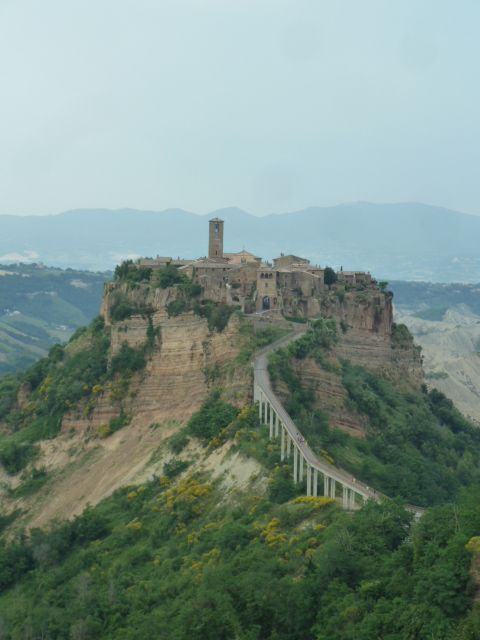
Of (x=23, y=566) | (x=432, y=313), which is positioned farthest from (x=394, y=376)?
(x=432, y=313)

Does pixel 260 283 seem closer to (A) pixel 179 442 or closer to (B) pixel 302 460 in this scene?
(A) pixel 179 442

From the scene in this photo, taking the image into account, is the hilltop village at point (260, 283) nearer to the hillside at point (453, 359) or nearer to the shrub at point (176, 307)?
the shrub at point (176, 307)

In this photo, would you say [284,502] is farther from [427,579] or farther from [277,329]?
[277,329]

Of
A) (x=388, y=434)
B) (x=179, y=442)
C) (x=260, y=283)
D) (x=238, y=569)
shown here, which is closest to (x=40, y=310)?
(x=260, y=283)

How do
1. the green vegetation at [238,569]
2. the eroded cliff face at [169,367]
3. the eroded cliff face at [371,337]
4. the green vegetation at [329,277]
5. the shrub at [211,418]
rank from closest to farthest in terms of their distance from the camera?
the green vegetation at [238,569], the shrub at [211,418], the eroded cliff face at [169,367], the eroded cliff face at [371,337], the green vegetation at [329,277]

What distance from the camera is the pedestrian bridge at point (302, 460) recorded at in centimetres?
3484

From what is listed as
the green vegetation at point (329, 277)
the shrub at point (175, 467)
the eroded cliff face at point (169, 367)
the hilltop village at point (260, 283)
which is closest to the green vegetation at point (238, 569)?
the shrub at point (175, 467)

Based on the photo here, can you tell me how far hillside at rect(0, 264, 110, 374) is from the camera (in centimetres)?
15162

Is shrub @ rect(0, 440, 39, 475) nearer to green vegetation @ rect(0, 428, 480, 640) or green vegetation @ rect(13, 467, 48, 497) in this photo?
green vegetation @ rect(13, 467, 48, 497)

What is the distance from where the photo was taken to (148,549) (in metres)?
39.2

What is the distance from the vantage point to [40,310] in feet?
595

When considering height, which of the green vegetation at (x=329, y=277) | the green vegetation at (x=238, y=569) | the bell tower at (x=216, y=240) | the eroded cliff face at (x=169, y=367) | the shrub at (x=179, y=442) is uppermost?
the bell tower at (x=216, y=240)

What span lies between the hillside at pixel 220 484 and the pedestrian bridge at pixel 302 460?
0.51 metres

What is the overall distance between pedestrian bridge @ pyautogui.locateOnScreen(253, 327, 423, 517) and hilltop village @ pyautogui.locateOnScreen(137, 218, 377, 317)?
677cm
